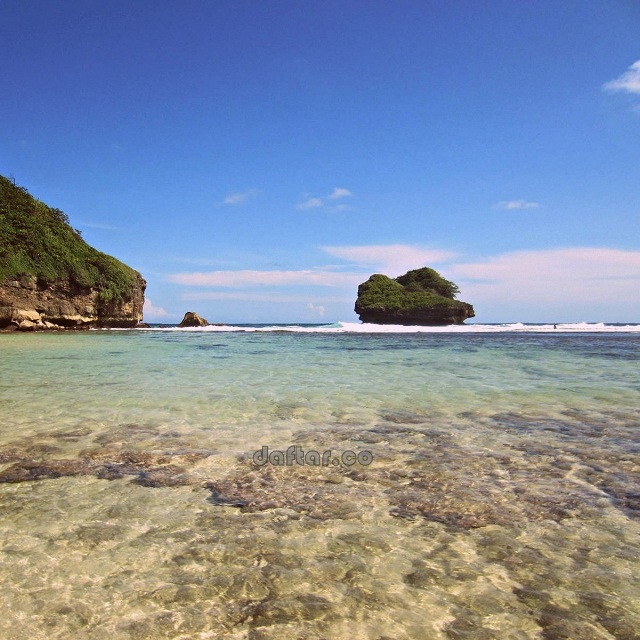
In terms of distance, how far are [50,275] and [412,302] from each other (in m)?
48.5

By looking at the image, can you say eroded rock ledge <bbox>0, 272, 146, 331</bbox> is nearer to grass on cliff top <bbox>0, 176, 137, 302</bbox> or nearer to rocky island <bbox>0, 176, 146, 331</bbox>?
rocky island <bbox>0, 176, 146, 331</bbox>

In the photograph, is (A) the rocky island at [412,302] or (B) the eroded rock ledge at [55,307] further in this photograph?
(A) the rocky island at [412,302]

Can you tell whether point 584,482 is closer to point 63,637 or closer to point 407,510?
point 407,510

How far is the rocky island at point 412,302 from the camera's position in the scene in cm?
6769

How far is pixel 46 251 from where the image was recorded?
1631 inches

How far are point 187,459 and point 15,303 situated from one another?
3931 centimetres

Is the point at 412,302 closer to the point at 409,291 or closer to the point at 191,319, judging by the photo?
the point at 409,291

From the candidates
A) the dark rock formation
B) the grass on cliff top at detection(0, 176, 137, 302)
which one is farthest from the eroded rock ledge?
the dark rock formation

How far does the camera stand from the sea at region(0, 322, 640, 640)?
212 cm

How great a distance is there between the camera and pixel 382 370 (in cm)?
1264

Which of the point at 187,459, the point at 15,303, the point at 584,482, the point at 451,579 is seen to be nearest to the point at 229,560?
the point at 451,579

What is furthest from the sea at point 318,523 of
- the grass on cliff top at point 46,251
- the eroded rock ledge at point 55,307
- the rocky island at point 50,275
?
the grass on cliff top at point 46,251

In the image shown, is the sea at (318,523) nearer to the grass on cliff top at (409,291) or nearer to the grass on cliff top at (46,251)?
the grass on cliff top at (46,251)

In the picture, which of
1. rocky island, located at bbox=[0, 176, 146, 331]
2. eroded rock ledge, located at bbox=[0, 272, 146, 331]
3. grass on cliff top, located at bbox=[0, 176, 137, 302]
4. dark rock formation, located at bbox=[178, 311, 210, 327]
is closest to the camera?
eroded rock ledge, located at bbox=[0, 272, 146, 331]
